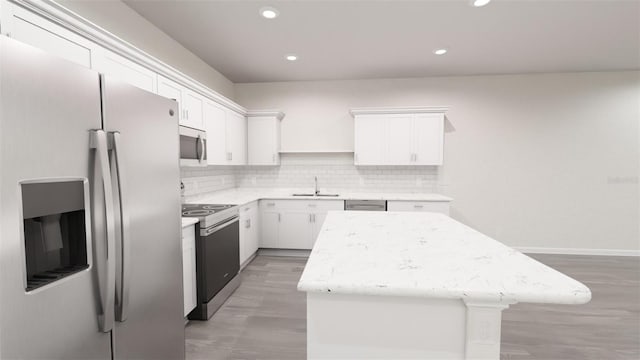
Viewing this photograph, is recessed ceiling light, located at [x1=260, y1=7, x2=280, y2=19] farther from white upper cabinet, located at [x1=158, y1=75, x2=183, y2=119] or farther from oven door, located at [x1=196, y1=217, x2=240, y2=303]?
oven door, located at [x1=196, y1=217, x2=240, y2=303]

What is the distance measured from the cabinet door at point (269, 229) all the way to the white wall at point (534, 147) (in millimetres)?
1614

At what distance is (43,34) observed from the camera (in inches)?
53.7

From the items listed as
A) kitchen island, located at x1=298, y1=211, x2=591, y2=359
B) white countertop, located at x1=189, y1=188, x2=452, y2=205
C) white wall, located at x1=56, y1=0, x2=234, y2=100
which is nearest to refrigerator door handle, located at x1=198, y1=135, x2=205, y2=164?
white countertop, located at x1=189, y1=188, x2=452, y2=205

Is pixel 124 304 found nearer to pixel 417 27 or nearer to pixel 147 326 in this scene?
pixel 147 326

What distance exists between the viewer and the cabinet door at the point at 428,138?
13.5ft

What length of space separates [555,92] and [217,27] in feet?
16.2

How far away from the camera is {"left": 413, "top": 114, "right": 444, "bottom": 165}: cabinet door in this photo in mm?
4109

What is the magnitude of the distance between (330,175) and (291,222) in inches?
Answer: 43.6

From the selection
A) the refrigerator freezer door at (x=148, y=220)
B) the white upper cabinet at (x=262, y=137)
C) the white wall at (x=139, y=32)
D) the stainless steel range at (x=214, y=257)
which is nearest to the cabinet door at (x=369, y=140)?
the white upper cabinet at (x=262, y=137)

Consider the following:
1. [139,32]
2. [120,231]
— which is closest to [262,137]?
[139,32]

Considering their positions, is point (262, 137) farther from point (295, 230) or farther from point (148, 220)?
point (148, 220)

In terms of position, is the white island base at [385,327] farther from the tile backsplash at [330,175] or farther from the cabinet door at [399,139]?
the tile backsplash at [330,175]

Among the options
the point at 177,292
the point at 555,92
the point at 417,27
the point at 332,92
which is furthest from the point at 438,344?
the point at 555,92

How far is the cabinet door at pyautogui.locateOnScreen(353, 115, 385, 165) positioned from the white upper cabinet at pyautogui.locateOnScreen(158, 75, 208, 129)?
224 cm
